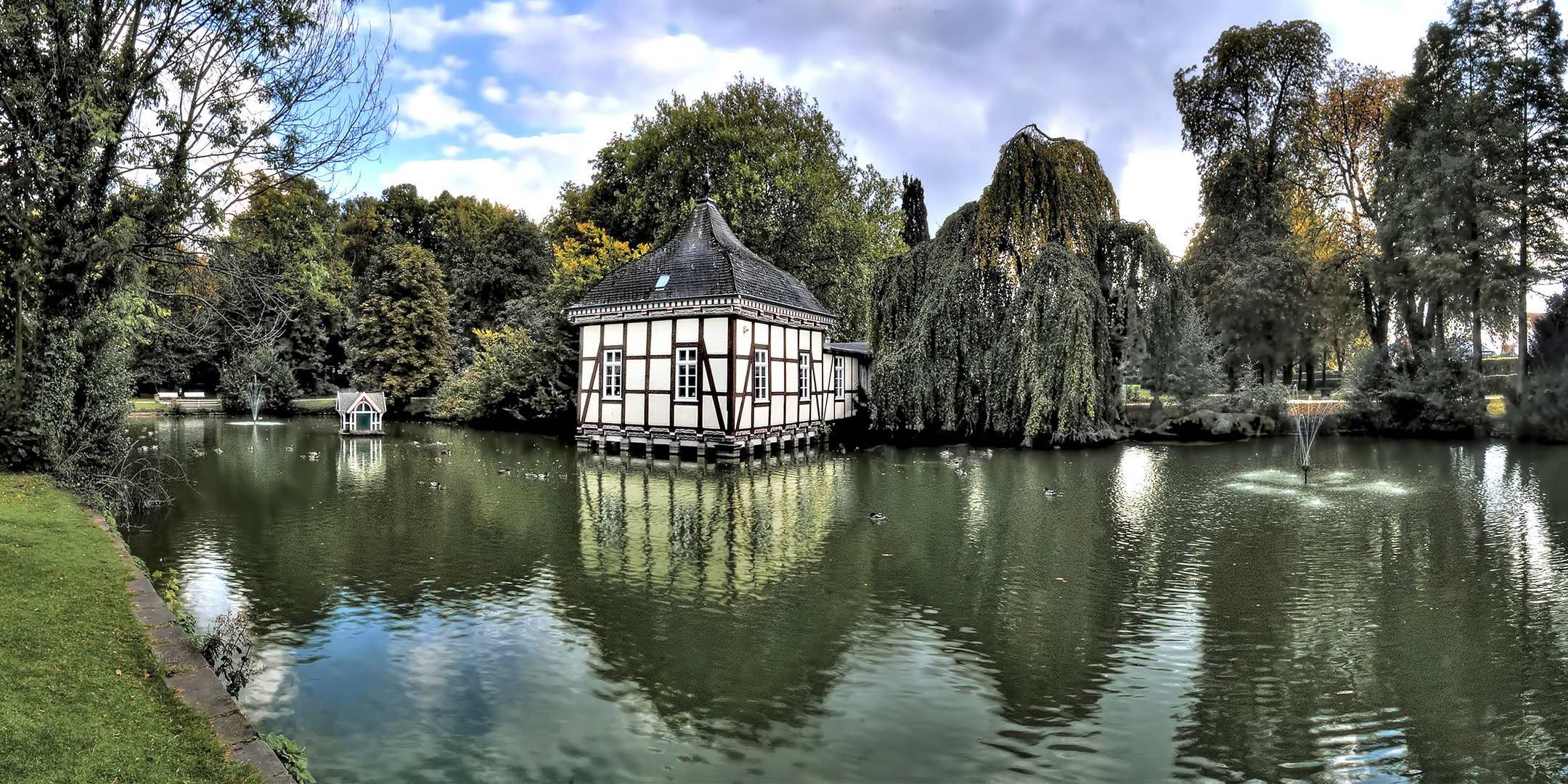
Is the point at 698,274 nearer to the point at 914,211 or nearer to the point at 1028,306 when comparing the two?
the point at 1028,306

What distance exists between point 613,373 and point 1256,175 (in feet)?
83.7

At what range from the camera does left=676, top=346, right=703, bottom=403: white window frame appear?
19.7m

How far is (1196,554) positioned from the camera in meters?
9.59

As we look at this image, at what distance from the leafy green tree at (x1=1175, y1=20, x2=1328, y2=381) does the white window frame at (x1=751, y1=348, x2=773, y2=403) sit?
18480 mm

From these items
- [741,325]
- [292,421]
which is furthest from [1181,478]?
[292,421]

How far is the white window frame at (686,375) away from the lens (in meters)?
19.7

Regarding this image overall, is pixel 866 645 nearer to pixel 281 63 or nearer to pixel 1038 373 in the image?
pixel 281 63

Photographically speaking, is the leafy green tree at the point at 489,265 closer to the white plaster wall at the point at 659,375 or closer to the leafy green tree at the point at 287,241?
the white plaster wall at the point at 659,375

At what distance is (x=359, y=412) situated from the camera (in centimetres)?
2712

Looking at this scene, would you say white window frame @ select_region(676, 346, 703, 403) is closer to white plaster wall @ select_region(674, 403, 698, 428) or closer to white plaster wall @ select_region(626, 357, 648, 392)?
white plaster wall @ select_region(674, 403, 698, 428)

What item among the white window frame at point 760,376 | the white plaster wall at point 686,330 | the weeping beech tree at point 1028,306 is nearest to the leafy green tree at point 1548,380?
the weeping beech tree at point 1028,306

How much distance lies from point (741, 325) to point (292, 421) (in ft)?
80.2

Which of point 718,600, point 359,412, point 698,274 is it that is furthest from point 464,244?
point 718,600

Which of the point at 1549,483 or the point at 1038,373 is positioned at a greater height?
the point at 1038,373
